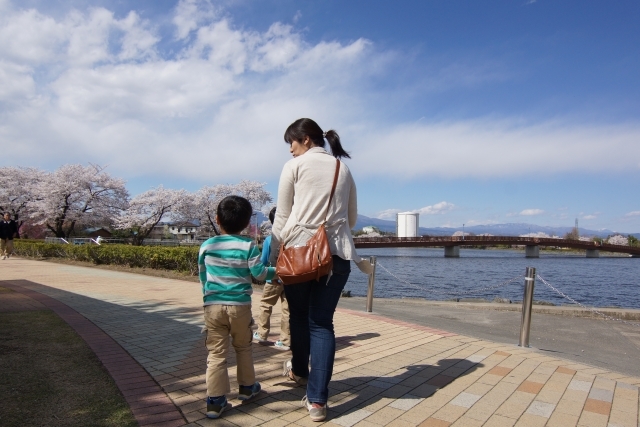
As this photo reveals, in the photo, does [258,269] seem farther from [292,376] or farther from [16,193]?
[16,193]

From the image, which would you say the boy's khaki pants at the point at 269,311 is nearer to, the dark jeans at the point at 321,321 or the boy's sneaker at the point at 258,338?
the boy's sneaker at the point at 258,338

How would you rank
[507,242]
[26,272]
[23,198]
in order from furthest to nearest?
[507,242] → [23,198] → [26,272]

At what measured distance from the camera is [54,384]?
9.79 feet

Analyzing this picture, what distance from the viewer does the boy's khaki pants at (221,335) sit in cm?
249

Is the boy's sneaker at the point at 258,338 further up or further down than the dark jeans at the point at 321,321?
further down

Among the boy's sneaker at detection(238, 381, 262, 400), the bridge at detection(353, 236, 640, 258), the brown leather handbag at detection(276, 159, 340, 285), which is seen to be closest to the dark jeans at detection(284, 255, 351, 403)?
the brown leather handbag at detection(276, 159, 340, 285)

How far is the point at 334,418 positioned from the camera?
255cm

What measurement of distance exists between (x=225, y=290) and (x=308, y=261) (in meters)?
0.54

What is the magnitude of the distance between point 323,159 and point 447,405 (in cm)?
170

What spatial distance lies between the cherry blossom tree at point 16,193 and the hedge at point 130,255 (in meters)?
18.9

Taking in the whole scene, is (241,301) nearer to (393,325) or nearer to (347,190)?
(347,190)

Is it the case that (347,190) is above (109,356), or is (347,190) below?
above

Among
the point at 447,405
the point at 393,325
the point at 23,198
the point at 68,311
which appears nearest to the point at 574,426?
the point at 447,405

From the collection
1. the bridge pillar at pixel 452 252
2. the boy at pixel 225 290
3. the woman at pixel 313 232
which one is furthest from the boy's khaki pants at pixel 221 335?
the bridge pillar at pixel 452 252
